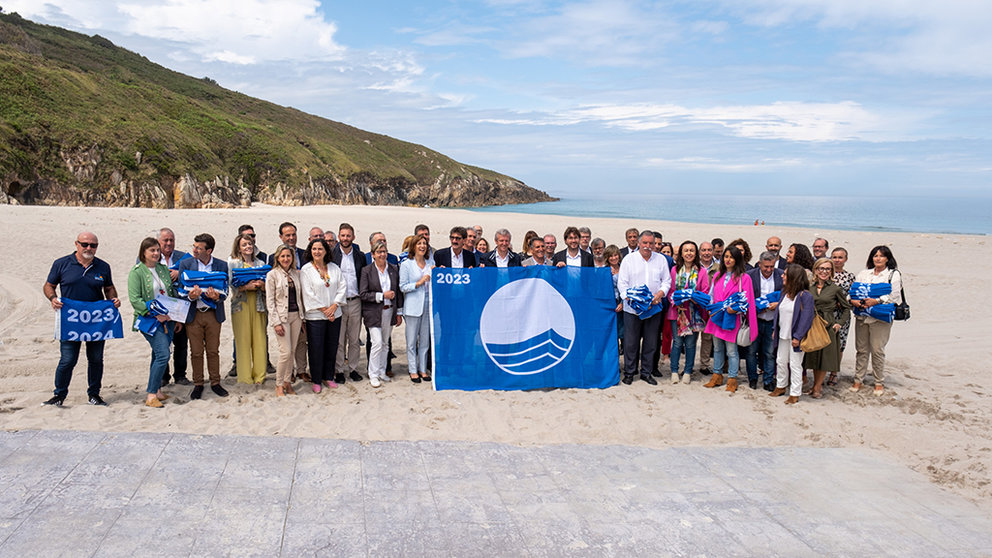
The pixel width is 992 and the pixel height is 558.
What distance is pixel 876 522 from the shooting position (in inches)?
179

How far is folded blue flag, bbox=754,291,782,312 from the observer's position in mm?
7207

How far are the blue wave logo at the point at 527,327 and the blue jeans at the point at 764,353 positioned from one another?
7.41 ft

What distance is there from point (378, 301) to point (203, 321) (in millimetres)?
1965

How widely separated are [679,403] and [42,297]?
1153 centimetres

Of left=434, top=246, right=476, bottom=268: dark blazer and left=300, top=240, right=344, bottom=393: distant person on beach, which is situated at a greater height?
left=434, top=246, right=476, bottom=268: dark blazer

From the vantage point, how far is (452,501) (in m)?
4.65

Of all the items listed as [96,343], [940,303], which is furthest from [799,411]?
[940,303]

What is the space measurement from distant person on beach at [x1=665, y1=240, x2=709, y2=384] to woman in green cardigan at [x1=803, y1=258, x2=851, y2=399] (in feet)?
4.16

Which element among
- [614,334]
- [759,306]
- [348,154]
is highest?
[348,154]

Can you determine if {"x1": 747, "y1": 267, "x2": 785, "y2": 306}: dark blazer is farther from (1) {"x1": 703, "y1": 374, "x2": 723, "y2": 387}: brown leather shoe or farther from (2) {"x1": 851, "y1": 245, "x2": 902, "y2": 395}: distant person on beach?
(1) {"x1": 703, "y1": 374, "x2": 723, "y2": 387}: brown leather shoe

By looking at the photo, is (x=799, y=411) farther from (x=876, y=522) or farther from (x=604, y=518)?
(x=604, y=518)

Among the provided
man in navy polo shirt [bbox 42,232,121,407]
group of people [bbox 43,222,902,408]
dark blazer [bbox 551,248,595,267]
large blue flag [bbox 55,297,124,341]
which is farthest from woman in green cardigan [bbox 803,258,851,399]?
man in navy polo shirt [bbox 42,232,121,407]

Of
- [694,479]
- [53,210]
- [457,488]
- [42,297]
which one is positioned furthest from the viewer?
[53,210]

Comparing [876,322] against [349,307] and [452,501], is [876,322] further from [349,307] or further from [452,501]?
[349,307]
